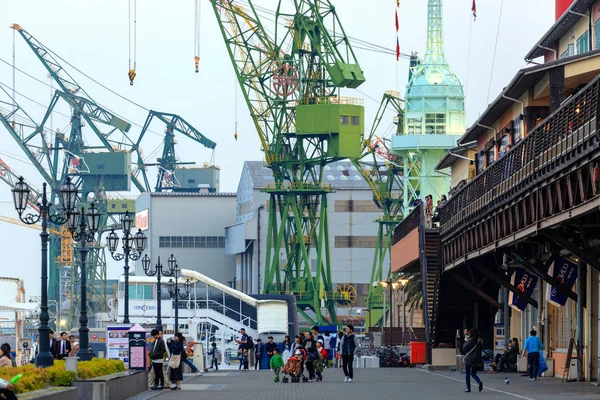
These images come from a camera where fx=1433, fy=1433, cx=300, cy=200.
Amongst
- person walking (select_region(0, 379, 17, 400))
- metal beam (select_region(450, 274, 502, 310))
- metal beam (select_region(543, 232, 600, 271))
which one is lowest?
person walking (select_region(0, 379, 17, 400))

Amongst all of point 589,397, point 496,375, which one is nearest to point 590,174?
point 589,397

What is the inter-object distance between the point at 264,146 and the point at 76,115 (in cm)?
5927

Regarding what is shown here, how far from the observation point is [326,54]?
4112 inches

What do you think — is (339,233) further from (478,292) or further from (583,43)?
(583,43)

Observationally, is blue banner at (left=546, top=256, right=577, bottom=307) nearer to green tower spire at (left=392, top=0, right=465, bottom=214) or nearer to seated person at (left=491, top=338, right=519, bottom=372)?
seated person at (left=491, top=338, right=519, bottom=372)

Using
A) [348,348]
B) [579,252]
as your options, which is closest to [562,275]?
[579,252]

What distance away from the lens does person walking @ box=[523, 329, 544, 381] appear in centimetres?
3653

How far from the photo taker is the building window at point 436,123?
114 metres

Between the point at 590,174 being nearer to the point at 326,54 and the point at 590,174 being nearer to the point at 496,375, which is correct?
the point at 496,375

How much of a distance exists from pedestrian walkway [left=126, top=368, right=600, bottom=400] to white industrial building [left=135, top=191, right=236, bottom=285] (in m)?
117

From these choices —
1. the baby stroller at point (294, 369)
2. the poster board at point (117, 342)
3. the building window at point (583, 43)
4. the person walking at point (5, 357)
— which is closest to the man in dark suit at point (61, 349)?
the poster board at point (117, 342)

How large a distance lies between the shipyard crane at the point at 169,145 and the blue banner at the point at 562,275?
146 metres

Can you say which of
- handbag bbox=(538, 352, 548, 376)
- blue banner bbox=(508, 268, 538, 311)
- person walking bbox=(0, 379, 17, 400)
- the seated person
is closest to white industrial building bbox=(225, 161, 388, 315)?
the seated person

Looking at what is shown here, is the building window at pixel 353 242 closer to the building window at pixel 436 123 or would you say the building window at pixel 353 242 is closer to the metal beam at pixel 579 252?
the building window at pixel 436 123
